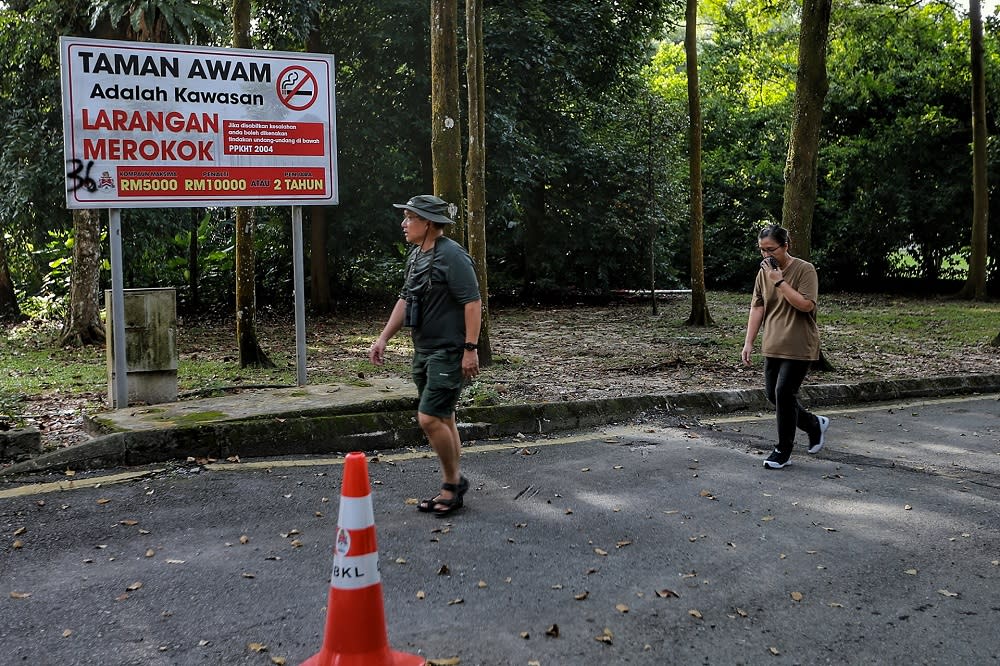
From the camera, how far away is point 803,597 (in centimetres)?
437

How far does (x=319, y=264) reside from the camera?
2008 centimetres

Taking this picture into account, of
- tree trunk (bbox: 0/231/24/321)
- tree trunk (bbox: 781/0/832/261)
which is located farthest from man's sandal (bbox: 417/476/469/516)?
tree trunk (bbox: 0/231/24/321)

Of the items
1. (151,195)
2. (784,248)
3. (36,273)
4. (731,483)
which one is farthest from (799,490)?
(36,273)

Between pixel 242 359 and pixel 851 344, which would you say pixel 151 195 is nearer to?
pixel 242 359

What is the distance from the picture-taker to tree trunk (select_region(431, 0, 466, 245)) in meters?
10.4

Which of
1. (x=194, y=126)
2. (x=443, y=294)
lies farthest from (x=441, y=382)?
(x=194, y=126)

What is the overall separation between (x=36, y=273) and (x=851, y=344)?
18222 mm

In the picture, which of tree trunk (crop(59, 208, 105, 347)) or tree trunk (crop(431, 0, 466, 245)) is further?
tree trunk (crop(59, 208, 105, 347))

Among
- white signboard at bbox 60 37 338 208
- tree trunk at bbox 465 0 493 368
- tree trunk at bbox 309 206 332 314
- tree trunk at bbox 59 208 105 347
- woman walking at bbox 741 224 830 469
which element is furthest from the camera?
tree trunk at bbox 309 206 332 314

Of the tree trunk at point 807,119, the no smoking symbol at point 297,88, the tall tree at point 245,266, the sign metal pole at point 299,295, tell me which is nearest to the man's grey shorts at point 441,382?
the sign metal pole at point 299,295

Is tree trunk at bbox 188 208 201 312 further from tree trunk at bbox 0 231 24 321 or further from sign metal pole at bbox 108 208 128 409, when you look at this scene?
sign metal pole at bbox 108 208 128 409

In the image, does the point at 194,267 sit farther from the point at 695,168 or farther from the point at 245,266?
the point at 695,168

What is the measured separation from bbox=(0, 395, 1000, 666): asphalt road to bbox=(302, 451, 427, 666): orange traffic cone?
11.8 inches

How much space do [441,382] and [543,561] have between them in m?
1.35
